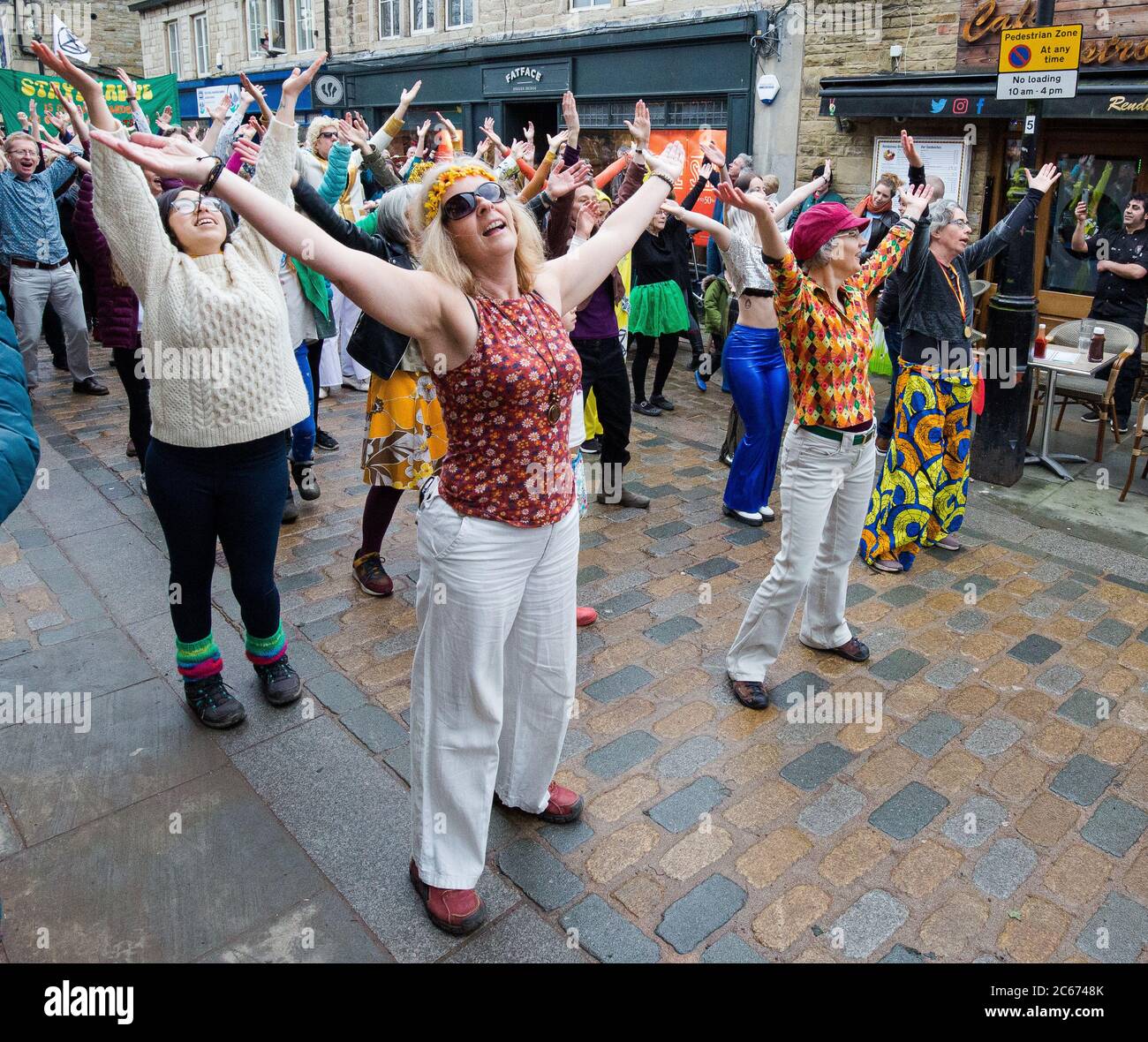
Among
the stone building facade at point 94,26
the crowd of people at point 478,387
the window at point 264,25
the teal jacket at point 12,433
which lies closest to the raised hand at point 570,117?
the crowd of people at point 478,387

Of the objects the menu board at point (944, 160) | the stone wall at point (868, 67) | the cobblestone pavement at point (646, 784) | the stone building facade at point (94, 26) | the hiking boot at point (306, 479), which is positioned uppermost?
the stone building facade at point (94, 26)

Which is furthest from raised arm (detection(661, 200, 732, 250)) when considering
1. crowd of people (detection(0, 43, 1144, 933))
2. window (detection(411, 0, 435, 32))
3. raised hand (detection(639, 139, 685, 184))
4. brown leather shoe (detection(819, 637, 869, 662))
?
window (detection(411, 0, 435, 32))

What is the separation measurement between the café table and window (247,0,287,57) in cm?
2050

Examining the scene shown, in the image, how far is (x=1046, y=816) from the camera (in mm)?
3506

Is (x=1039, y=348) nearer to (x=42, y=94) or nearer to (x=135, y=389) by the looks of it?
(x=135, y=389)

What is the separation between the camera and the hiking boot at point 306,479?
6582 mm

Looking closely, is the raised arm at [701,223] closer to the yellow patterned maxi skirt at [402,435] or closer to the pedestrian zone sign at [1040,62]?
the yellow patterned maxi skirt at [402,435]

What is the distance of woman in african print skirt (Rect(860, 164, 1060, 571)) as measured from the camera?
18.6ft

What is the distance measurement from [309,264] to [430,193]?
488 millimetres

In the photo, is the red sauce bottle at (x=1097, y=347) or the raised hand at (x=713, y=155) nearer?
the raised hand at (x=713, y=155)

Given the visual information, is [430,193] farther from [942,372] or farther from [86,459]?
[86,459]

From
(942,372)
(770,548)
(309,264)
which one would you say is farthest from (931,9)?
(309,264)

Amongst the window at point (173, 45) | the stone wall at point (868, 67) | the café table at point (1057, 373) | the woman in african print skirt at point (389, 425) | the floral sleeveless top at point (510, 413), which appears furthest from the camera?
the window at point (173, 45)

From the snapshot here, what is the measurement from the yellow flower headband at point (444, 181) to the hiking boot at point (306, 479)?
4.21 metres
